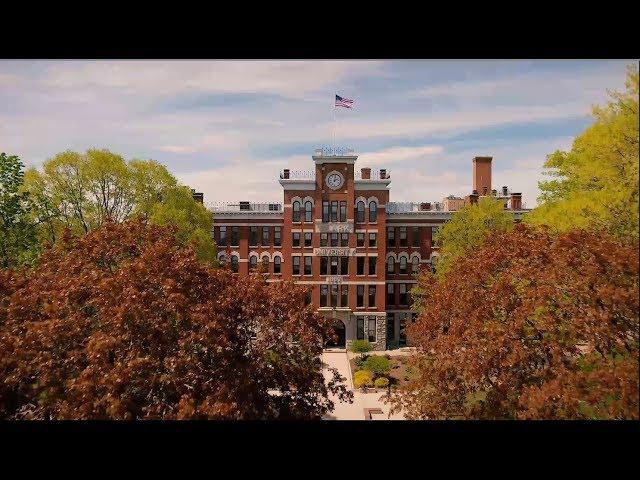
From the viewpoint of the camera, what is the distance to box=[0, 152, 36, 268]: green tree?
12805 millimetres

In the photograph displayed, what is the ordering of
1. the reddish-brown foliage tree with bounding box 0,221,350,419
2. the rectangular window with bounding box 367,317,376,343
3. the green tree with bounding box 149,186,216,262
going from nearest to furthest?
the reddish-brown foliage tree with bounding box 0,221,350,419
the green tree with bounding box 149,186,216,262
the rectangular window with bounding box 367,317,376,343

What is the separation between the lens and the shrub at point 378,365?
66.4ft

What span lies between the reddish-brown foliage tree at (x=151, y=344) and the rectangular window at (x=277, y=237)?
19527mm

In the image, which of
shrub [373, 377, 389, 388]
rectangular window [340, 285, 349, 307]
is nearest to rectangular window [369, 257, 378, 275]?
rectangular window [340, 285, 349, 307]

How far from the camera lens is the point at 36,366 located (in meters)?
7.29

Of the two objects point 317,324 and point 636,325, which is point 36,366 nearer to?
point 317,324

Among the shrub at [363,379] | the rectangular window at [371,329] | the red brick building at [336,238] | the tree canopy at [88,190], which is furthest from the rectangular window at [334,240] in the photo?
the tree canopy at [88,190]

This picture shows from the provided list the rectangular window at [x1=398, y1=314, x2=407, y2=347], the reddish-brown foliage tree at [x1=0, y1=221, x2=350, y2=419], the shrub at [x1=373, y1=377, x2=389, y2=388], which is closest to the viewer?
the reddish-brown foliage tree at [x1=0, y1=221, x2=350, y2=419]

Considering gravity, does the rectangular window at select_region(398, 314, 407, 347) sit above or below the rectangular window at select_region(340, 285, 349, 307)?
below

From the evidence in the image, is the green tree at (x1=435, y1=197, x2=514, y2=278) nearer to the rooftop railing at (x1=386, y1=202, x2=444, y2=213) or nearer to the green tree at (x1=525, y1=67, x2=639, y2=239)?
the rooftop railing at (x1=386, y1=202, x2=444, y2=213)

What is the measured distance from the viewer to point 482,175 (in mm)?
22781

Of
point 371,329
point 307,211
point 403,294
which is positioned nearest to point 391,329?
point 371,329

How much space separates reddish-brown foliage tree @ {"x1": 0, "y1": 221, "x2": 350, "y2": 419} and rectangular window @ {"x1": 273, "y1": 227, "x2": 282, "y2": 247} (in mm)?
19527
